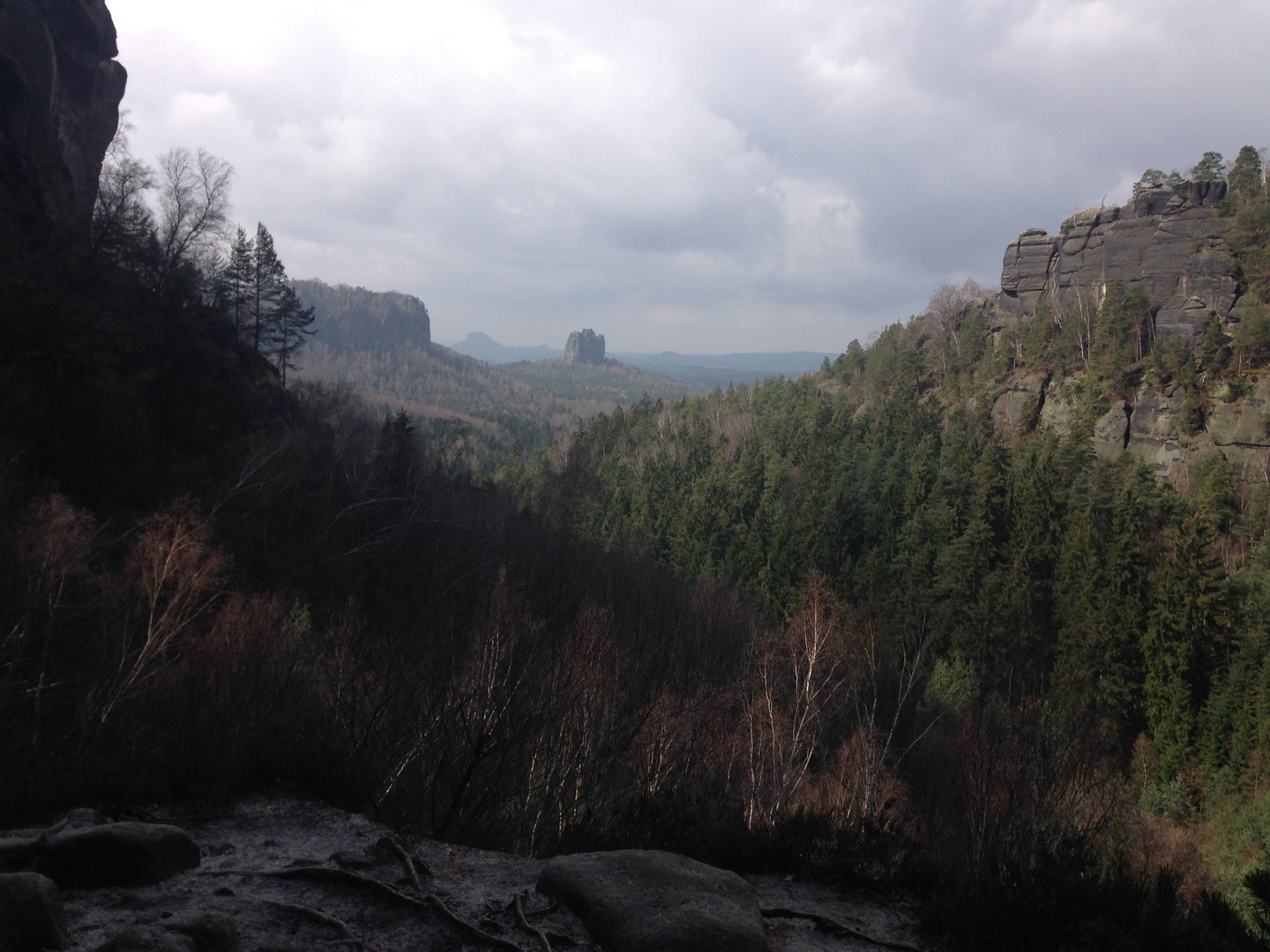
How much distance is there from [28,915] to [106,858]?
1.19 m

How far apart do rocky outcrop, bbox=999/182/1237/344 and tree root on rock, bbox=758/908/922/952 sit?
2482 inches

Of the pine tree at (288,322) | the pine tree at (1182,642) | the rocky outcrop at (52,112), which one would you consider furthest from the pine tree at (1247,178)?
the rocky outcrop at (52,112)

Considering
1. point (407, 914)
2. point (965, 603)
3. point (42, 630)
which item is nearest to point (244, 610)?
point (42, 630)

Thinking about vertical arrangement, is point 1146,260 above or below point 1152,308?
above

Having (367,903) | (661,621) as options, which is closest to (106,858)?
(367,903)

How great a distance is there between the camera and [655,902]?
5.09m

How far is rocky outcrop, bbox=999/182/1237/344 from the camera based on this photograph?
54969 mm

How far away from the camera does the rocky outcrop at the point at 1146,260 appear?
54969mm

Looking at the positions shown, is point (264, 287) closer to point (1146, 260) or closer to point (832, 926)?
point (832, 926)

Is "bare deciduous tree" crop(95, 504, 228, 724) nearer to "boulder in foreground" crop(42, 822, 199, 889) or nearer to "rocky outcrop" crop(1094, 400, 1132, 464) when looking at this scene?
"boulder in foreground" crop(42, 822, 199, 889)

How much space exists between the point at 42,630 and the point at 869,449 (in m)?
57.0

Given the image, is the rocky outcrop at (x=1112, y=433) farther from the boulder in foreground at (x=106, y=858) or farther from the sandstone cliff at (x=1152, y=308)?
the boulder in foreground at (x=106, y=858)

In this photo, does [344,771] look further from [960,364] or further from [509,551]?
[960,364]

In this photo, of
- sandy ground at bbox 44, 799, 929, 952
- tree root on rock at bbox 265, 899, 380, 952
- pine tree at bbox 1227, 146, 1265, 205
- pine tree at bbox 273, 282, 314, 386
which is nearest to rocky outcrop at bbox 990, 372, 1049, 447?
pine tree at bbox 1227, 146, 1265, 205
